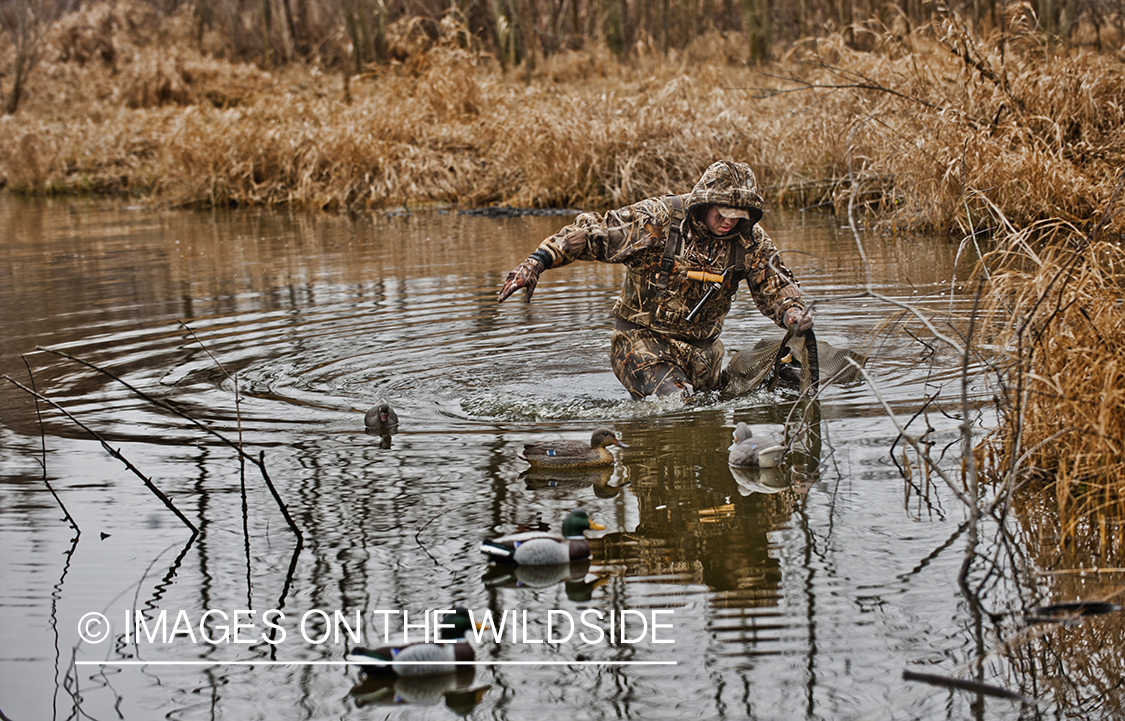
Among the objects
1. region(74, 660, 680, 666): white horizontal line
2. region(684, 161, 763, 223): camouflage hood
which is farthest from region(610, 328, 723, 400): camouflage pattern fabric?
region(74, 660, 680, 666): white horizontal line

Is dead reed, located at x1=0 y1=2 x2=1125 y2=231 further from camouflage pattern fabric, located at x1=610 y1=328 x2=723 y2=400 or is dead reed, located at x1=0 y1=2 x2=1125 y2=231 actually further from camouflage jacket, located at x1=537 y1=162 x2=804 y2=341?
camouflage pattern fabric, located at x1=610 y1=328 x2=723 y2=400

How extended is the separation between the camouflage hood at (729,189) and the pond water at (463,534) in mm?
1136

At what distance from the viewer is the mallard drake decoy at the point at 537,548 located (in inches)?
159

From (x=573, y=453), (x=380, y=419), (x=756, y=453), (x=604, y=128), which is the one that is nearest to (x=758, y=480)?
(x=756, y=453)

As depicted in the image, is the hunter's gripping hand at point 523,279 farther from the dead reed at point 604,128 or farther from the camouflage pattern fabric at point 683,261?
the dead reed at point 604,128

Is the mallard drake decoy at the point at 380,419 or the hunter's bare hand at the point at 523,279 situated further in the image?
the mallard drake decoy at the point at 380,419

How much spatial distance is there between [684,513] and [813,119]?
37.0 ft

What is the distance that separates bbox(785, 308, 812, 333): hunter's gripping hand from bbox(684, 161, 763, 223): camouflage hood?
57cm

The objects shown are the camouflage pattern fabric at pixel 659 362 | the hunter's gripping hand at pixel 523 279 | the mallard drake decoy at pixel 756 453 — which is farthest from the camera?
the camouflage pattern fabric at pixel 659 362

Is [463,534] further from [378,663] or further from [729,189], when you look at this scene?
[729,189]

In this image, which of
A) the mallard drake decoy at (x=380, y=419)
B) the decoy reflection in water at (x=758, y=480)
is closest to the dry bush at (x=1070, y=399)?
the decoy reflection in water at (x=758, y=480)

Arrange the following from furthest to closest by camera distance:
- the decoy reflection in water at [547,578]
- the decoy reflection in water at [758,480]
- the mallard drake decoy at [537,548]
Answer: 1. the decoy reflection in water at [758,480]
2. the mallard drake decoy at [537,548]
3. the decoy reflection in water at [547,578]

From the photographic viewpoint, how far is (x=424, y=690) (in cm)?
329

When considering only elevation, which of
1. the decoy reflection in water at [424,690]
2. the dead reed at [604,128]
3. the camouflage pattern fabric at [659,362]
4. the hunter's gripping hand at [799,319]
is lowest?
the decoy reflection in water at [424,690]
